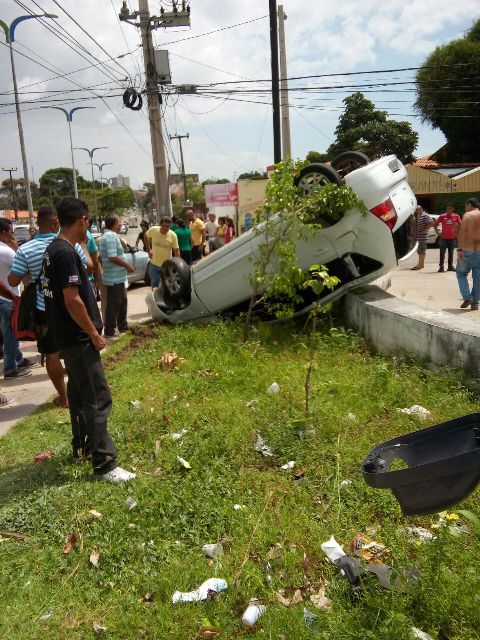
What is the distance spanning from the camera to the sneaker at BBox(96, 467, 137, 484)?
3623 mm

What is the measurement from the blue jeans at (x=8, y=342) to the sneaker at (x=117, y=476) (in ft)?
10.8

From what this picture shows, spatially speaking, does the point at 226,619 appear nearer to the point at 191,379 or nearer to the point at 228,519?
the point at 228,519

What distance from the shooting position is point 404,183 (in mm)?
6805

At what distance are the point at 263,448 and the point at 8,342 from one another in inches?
156

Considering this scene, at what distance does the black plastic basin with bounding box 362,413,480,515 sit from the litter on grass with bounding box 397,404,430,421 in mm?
2141

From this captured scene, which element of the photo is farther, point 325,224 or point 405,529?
A: point 325,224

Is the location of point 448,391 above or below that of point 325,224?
below

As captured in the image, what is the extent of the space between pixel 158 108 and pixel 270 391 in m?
12.0

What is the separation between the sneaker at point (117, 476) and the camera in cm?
362

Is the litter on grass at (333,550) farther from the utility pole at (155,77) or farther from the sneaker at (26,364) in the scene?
the utility pole at (155,77)

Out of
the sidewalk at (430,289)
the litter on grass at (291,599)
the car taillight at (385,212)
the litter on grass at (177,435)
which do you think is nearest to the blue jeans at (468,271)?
the sidewalk at (430,289)

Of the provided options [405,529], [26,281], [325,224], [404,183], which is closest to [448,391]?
[405,529]

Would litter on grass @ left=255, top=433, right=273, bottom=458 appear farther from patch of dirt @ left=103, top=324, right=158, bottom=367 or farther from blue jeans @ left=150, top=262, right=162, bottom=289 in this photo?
blue jeans @ left=150, top=262, right=162, bottom=289

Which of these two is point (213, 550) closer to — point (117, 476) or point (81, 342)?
point (117, 476)
